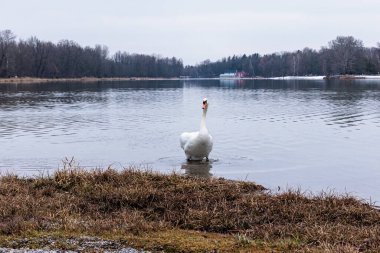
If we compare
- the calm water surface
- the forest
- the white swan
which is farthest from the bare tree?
the white swan

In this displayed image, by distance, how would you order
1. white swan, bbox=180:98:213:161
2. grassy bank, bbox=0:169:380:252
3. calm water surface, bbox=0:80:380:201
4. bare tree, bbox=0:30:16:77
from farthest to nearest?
bare tree, bbox=0:30:16:77
white swan, bbox=180:98:213:161
calm water surface, bbox=0:80:380:201
grassy bank, bbox=0:169:380:252

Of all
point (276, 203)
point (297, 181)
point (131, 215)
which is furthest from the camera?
point (297, 181)

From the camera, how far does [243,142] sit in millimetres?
22172

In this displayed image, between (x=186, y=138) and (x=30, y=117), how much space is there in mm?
17139

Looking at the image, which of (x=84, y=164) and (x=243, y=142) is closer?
(x=84, y=164)

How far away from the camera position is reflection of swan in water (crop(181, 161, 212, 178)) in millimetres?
15727

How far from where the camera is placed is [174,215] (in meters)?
9.09

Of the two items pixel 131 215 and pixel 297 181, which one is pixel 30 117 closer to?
pixel 297 181

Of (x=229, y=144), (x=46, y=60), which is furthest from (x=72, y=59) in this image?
(x=229, y=144)

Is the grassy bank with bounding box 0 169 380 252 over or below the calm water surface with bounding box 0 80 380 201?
over

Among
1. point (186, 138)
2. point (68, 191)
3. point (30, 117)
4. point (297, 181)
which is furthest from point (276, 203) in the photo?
point (30, 117)

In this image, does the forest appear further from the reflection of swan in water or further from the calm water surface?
the reflection of swan in water

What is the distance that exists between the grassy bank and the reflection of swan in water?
3547 mm

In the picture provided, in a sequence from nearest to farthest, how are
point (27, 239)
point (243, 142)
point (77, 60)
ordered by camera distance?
1. point (27, 239)
2. point (243, 142)
3. point (77, 60)
